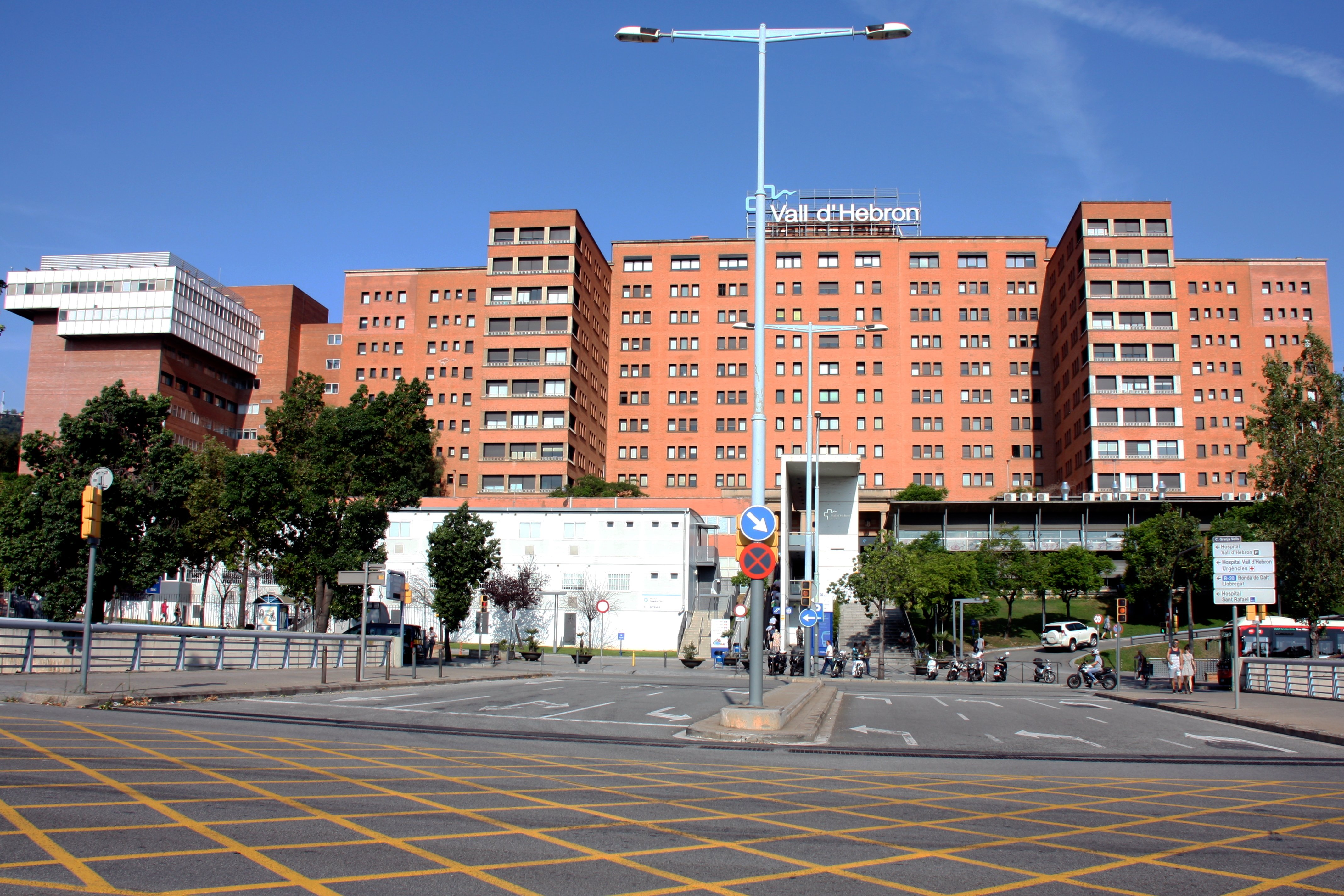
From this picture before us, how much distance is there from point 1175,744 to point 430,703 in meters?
13.6

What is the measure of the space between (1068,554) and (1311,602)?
25.8 meters

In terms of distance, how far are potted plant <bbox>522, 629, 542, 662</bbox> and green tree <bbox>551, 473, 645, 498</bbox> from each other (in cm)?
3474

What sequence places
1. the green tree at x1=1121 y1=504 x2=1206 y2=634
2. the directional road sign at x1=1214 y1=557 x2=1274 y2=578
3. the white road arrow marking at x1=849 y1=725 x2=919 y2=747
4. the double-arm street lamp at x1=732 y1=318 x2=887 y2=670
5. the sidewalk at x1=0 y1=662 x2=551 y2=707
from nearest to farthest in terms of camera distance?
the sidewalk at x1=0 y1=662 x2=551 y2=707
the white road arrow marking at x1=849 y1=725 x2=919 y2=747
the directional road sign at x1=1214 y1=557 x2=1274 y2=578
the double-arm street lamp at x1=732 y1=318 x2=887 y2=670
the green tree at x1=1121 y1=504 x2=1206 y2=634

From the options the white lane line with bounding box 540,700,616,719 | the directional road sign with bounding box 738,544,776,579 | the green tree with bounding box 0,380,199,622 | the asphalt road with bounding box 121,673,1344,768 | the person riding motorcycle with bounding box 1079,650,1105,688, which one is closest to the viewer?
Answer: the directional road sign with bounding box 738,544,776,579

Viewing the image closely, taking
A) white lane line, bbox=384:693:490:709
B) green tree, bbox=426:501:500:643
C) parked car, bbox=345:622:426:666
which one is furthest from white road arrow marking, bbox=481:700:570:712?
green tree, bbox=426:501:500:643

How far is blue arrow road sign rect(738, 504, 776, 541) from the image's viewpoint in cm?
1420

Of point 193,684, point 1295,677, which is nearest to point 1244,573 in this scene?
point 1295,677

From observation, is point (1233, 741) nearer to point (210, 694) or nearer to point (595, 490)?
point (210, 694)

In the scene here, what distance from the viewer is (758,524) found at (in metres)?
14.3

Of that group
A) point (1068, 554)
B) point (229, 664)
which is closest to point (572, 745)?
point (229, 664)

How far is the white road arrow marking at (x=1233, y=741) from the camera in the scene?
1535 centimetres

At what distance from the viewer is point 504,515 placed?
60375mm

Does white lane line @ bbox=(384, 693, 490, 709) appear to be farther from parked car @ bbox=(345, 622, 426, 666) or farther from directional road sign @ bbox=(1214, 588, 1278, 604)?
directional road sign @ bbox=(1214, 588, 1278, 604)

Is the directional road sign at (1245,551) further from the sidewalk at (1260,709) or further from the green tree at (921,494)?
the green tree at (921,494)
